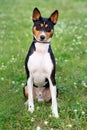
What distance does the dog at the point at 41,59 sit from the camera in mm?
6363

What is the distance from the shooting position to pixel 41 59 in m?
6.56

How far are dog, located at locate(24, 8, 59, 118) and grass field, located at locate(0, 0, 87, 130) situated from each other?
0.89 feet

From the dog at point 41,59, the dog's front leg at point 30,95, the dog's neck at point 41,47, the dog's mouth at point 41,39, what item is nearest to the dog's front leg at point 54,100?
the dog at point 41,59

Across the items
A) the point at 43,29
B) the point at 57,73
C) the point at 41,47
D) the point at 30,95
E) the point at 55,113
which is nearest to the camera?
the point at 43,29

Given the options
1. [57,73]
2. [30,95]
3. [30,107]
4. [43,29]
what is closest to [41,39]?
[43,29]

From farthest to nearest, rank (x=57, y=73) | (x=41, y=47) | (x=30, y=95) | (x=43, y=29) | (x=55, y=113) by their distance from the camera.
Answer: (x=57, y=73) → (x=30, y=95) → (x=55, y=113) → (x=41, y=47) → (x=43, y=29)

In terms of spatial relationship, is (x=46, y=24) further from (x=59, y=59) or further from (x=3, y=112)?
(x=59, y=59)

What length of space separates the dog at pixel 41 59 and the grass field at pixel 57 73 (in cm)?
27

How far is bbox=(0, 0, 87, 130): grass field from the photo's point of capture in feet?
21.5

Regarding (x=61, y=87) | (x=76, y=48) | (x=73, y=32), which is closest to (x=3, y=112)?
(x=61, y=87)

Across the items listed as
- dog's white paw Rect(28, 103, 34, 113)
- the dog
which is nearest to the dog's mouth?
the dog

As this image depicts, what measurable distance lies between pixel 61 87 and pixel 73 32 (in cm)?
480

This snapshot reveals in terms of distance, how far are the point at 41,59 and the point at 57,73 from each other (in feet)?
7.40

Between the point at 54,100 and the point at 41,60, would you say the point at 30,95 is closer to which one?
the point at 54,100
